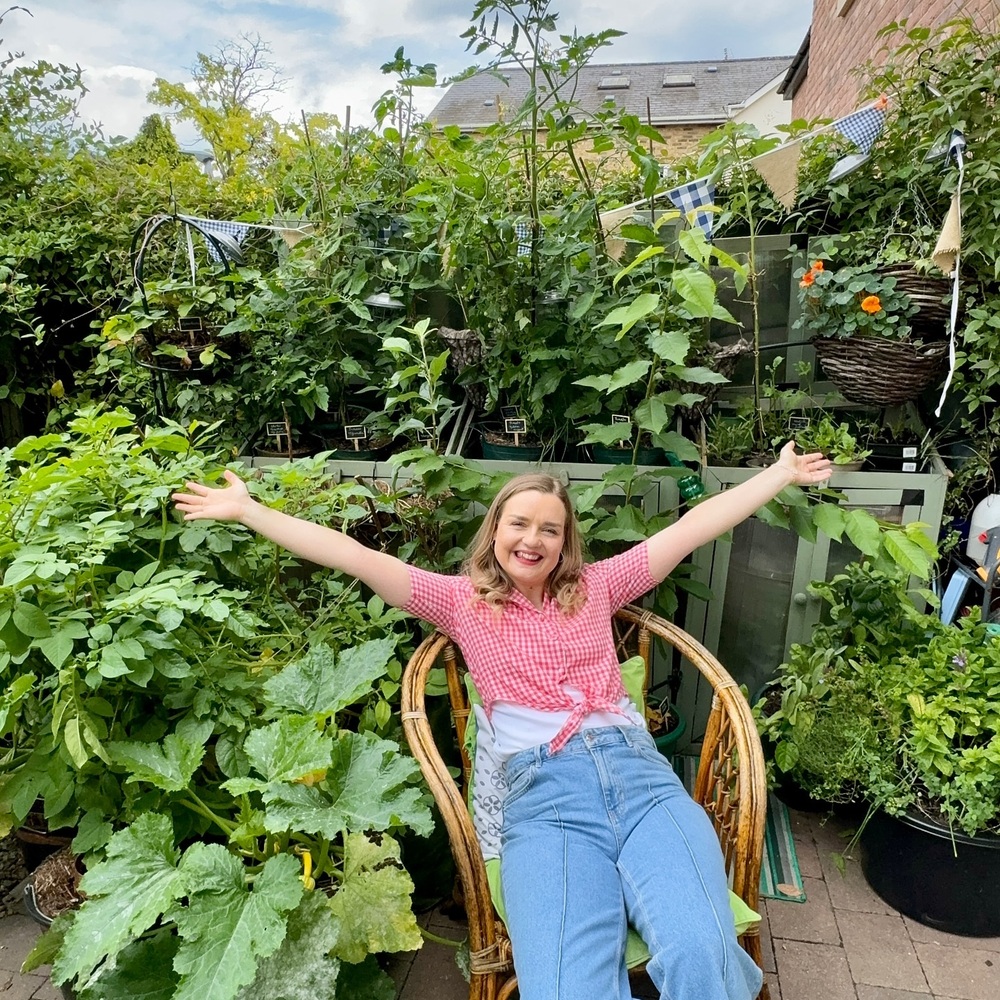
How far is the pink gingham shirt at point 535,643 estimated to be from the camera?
144 cm

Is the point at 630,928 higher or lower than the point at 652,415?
lower

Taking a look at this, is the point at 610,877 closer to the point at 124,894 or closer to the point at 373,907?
the point at 373,907

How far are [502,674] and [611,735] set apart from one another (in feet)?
0.83

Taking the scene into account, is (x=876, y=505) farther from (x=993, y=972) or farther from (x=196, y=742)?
(x=196, y=742)

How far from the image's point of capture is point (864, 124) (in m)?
1.97

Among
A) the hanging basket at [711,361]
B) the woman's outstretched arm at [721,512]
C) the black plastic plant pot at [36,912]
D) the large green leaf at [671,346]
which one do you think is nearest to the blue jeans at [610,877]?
the woman's outstretched arm at [721,512]

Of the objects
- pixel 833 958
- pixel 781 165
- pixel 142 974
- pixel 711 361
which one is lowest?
pixel 833 958

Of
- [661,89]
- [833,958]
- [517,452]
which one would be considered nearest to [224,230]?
[517,452]

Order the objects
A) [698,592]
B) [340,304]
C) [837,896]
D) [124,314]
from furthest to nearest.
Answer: [340,304] < [124,314] < [698,592] < [837,896]

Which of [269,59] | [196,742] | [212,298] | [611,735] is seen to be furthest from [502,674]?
[269,59]

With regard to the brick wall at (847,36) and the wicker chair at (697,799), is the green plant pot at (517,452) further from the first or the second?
the brick wall at (847,36)

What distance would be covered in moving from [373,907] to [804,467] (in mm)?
1257

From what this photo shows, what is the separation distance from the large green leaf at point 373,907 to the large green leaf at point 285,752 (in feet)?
0.66

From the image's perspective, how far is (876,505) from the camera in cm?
204
